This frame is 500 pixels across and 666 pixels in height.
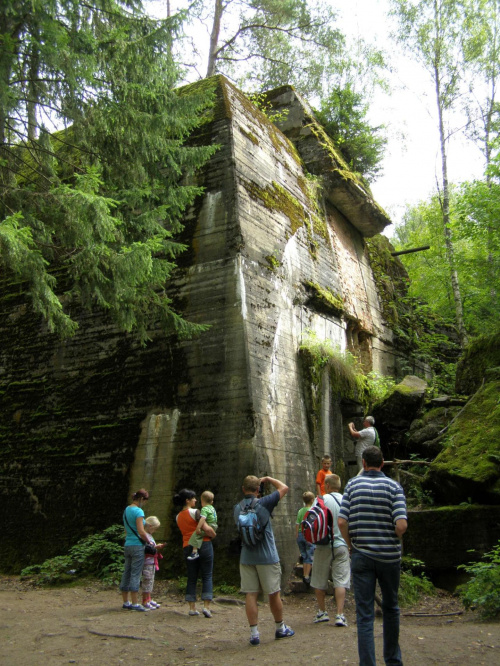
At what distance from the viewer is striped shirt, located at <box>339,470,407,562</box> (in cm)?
404

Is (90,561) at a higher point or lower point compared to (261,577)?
lower

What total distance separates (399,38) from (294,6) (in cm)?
372

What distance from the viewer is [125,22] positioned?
26.3 ft

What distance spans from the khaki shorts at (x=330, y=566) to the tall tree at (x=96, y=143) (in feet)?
13.3

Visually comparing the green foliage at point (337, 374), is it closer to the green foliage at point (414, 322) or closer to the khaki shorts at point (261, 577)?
the green foliage at point (414, 322)

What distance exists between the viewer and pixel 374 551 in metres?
4.03

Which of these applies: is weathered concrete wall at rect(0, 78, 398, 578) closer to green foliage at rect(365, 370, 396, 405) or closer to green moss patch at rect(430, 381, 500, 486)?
green foliage at rect(365, 370, 396, 405)

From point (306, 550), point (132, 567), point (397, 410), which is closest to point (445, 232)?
point (397, 410)

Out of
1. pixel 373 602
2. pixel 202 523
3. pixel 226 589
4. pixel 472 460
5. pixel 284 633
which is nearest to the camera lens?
pixel 373 602

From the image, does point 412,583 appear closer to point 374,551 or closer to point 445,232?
point 374,551

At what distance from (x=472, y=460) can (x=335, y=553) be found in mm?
3613

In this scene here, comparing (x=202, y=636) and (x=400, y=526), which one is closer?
(x=400, y=526)

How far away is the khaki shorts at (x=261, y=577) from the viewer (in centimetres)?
520

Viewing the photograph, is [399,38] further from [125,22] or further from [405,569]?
[405,569]
